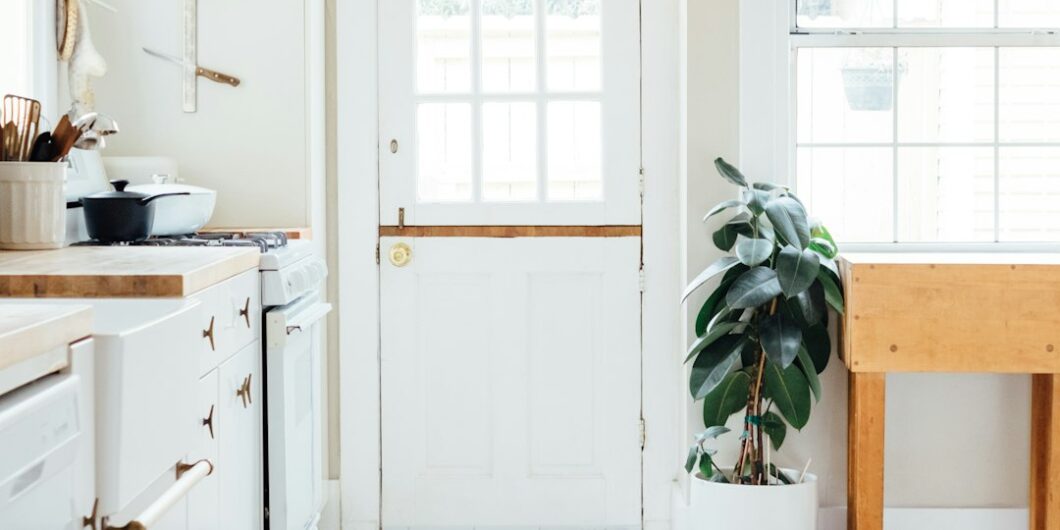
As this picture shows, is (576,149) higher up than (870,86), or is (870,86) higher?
(870,86)

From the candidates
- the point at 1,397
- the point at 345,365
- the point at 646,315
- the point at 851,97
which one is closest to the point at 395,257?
the point at 345,365

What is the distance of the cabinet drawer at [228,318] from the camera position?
2.24m

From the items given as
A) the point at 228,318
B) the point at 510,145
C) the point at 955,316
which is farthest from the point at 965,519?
the point at 228,318

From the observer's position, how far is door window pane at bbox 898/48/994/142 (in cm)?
337

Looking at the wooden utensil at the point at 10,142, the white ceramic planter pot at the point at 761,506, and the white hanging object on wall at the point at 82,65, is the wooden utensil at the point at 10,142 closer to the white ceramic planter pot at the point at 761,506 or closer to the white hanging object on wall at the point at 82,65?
the white hanging object on wall at the point at 82,65

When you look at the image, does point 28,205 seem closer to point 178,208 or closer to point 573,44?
point 178,208

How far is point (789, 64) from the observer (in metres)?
3.34

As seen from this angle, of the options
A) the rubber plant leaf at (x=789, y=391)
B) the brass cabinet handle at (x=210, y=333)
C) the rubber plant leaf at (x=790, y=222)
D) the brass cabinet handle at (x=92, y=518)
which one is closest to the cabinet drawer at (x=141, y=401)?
the brass cabinet handle at (x=92, y=518)

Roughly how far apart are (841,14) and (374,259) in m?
1.60

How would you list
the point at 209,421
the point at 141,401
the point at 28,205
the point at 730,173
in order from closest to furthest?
the point at 141,401 < the point at 209,421 < the point at 28,205 < the point at 730,173

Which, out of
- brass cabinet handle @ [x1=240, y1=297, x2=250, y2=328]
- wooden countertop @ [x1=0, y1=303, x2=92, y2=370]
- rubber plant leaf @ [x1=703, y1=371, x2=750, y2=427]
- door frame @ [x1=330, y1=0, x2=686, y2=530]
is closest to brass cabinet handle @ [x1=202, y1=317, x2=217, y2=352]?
brass cabinet handle @ [x1=240, y1=297, x2=250, y2=328]

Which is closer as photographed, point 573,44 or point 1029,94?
point 1029,94

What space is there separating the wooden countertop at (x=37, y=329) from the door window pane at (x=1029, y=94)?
2805 mm

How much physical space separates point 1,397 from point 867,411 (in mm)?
2297
